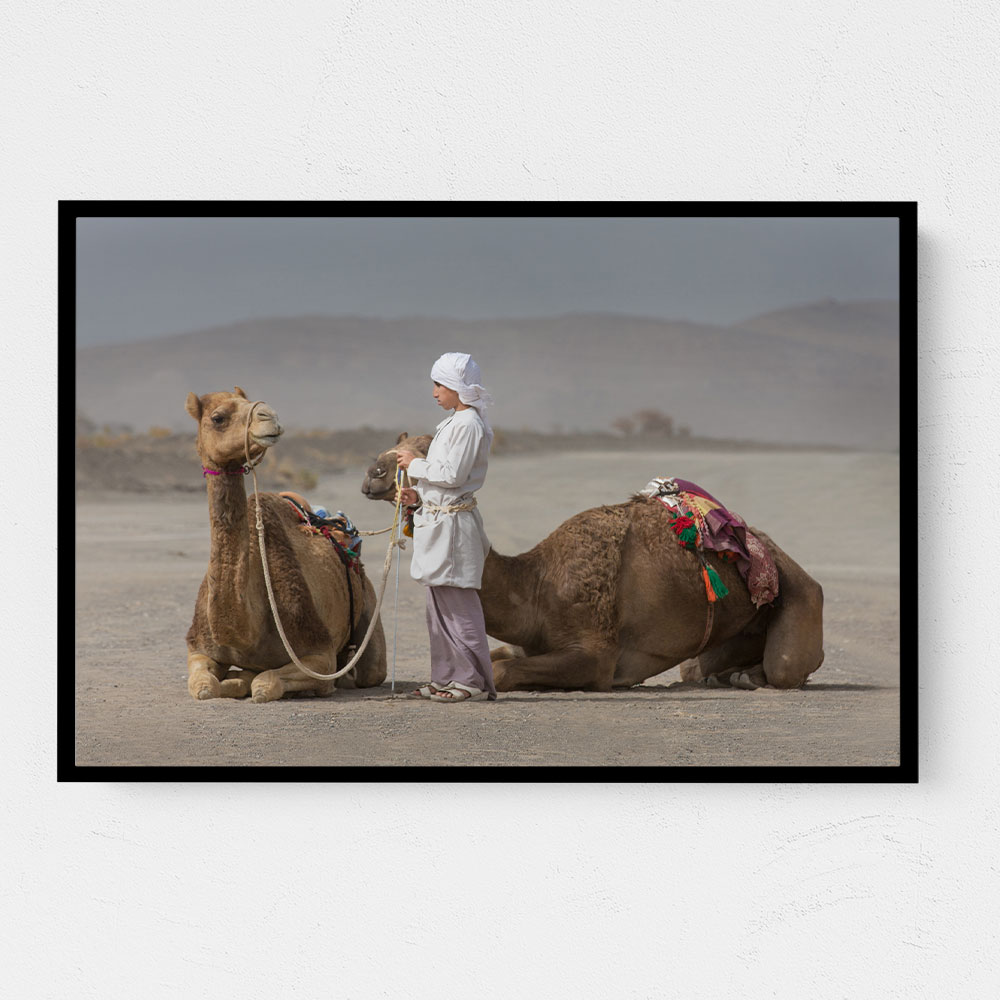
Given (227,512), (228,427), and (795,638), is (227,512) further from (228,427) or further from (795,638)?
(795,638)

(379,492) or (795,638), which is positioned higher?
(379,492)

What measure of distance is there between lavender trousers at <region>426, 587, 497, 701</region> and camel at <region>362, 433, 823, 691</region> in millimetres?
117

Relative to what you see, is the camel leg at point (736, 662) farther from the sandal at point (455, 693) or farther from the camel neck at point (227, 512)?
the camel neck at point (227, 512)

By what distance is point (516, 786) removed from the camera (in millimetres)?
5180

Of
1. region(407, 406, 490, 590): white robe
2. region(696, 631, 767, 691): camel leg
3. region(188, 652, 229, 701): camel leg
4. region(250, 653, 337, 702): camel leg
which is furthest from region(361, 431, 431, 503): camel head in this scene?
region(696, 631, 767, 691): camel leg

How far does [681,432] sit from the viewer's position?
1377 centimetres

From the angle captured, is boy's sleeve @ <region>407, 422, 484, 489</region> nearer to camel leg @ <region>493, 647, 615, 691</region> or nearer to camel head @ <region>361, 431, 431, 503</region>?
camel head @ <region>361, 431, 431, 503</region>

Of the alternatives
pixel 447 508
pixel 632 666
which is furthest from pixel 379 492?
pixel 632 666

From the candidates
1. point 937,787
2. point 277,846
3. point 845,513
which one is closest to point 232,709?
point 277,846

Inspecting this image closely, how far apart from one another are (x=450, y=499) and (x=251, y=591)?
2.78 feet

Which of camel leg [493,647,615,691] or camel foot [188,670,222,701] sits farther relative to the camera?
camel leg [493,647,615,691]

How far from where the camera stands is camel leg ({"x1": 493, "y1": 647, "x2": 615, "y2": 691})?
18.7 ft
